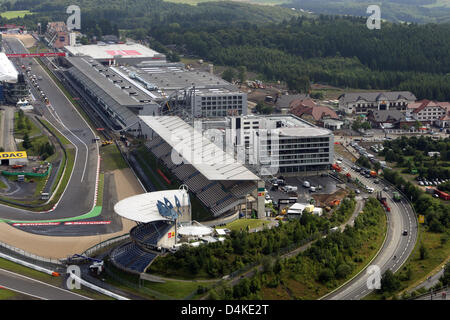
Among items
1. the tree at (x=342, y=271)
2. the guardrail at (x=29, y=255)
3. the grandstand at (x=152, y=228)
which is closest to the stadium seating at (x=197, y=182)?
the grandstand at (x=152, y=228)

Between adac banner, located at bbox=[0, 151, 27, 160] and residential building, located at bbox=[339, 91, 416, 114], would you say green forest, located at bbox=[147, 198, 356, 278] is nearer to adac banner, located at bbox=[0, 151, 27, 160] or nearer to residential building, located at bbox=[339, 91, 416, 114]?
adac banner, located at bbox=[0, 151, 27, 160]

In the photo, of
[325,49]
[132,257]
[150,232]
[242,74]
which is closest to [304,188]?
[150,232]

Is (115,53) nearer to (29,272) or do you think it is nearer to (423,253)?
(29,272)

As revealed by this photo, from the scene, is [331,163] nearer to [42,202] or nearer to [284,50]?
[42,202]

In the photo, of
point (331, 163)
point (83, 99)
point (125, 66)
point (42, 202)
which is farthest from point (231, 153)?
point (125, 66)

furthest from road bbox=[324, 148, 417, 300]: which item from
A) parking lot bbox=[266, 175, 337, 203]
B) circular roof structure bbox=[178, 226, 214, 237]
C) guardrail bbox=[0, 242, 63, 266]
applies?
guardrail bbox=[0, 242, 63, 266]

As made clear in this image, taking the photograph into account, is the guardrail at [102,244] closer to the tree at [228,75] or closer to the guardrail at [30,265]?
the guardrail at [30,265]
